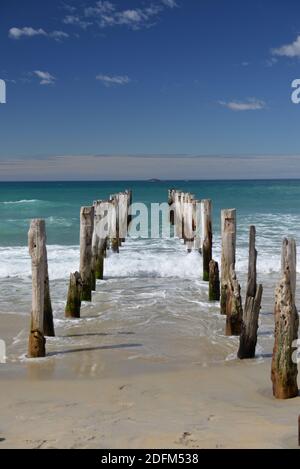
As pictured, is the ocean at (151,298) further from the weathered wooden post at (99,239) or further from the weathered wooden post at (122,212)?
the weathered wooden post at (122,212)

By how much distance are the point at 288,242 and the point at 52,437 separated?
2.90m

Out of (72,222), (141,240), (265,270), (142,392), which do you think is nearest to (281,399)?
(142,392)

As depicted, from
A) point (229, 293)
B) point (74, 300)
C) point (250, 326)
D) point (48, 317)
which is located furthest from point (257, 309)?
point (74, 300)

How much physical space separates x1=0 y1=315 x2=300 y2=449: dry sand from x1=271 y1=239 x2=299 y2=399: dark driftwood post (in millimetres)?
172

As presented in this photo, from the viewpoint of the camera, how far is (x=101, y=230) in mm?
14898

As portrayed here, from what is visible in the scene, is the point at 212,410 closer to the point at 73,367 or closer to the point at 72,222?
the point at 73,367

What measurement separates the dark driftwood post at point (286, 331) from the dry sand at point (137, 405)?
0.57 feet

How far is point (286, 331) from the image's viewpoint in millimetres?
5469

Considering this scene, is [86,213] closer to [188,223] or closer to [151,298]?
[151,298]

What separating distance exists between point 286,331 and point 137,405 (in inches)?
67.5

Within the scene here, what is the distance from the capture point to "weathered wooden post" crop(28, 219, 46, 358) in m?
7.16

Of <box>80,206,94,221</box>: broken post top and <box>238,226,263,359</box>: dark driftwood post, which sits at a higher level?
<box>80,206,94,221</box>: broken post top

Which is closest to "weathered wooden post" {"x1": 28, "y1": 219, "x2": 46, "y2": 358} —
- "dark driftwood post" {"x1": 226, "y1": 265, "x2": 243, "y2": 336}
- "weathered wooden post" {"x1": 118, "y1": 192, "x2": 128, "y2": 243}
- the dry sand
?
the dry sand

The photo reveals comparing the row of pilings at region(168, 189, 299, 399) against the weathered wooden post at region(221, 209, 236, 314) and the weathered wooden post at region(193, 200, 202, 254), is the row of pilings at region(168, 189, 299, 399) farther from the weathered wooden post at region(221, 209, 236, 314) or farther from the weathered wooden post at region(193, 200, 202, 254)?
the weathered wooden post at region(193, 200, 202, 254)
